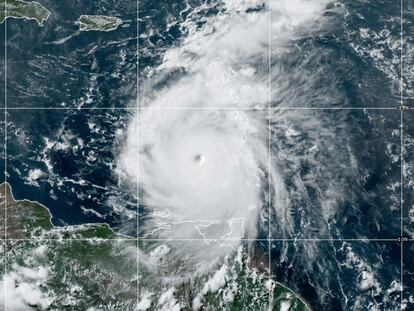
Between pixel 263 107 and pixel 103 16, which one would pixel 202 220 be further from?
pixel 103 16

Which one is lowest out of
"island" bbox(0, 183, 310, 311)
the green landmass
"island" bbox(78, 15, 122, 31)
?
"island" bbox(0, 183, 310, 311)

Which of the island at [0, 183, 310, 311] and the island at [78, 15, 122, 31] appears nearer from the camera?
the island at [0, 183, 310, 311]

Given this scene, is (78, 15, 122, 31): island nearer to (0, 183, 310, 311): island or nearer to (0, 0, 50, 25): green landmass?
(0, 0, 50, 25): green landmass

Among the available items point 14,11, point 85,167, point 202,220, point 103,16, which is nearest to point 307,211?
point 202,220

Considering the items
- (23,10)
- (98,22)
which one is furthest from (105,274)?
(23,10)

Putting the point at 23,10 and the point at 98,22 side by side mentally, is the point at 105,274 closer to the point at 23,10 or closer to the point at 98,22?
the point at 98,22

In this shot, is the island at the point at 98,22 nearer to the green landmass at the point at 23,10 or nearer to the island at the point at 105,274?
the green landmass at the point at 23,10

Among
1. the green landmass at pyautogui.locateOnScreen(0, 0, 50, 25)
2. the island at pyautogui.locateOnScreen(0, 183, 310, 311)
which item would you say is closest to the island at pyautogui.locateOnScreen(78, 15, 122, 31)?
the green landmass at pyautogui.locateOnScreen(0, 0, 50, 25)
